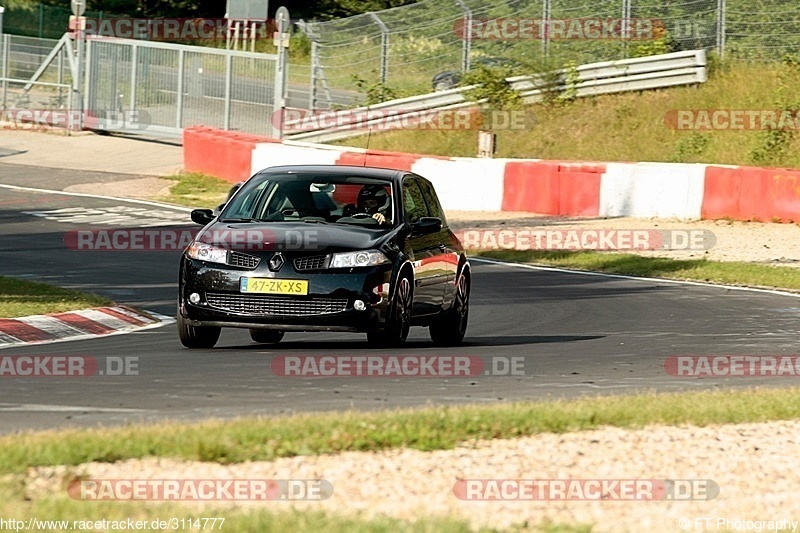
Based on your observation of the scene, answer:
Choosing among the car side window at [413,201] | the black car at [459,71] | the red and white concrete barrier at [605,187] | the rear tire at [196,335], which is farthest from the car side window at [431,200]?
the black car at [459,71]

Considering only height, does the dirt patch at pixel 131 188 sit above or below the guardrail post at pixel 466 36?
below

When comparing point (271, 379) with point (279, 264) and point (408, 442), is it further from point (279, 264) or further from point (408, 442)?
point (408, 442)

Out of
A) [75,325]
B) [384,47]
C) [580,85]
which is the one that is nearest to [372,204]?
[75,325]

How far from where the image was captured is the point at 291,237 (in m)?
12.2

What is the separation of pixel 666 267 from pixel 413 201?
27.5 feet

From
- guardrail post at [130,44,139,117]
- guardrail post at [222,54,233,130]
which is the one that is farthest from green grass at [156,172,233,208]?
guardrail post at [130,44,139,117]

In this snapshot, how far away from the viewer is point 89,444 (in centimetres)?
740

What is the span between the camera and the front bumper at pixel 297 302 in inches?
468

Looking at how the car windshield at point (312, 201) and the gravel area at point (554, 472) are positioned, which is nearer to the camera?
the gravel area at point (554, 472)

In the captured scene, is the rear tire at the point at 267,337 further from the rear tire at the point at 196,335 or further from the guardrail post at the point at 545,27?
the guardrail post at the point at 545,27

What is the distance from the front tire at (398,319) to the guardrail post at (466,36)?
22.1 m

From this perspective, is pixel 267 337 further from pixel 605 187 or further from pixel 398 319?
pixel 605 187

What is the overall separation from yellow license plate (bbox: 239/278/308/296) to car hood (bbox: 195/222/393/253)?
263mm

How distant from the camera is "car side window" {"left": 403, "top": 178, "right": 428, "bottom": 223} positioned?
1325 cm
